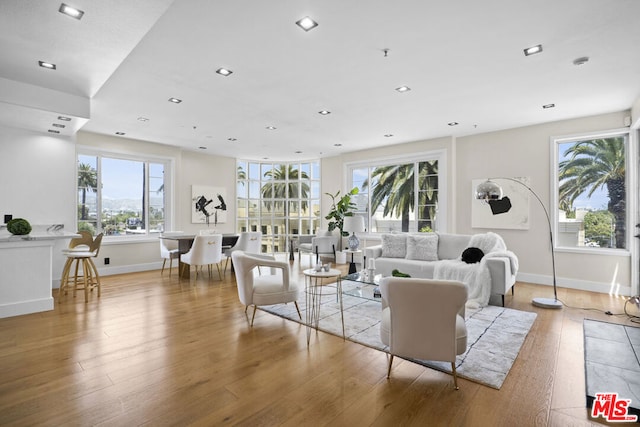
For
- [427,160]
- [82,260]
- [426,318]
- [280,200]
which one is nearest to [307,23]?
[426,318]

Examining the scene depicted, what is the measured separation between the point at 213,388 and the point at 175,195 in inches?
244

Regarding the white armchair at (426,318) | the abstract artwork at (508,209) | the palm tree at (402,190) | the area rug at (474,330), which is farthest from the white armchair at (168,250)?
the abstract artwork at (508,209)

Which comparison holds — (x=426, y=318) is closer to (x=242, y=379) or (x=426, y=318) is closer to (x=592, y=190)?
(x=242, y=379)

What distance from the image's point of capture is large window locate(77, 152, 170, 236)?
6.30 m

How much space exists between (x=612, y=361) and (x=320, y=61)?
3.89 metres

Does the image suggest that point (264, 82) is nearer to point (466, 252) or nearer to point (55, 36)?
point (55, 36)

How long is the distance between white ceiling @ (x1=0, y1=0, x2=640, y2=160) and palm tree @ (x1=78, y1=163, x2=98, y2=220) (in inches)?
52.3

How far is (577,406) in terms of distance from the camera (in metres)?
2.03

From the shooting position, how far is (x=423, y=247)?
5.36m

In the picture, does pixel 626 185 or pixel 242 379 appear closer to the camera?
pixel 242 379

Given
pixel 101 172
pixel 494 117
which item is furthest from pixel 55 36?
pixel 494 117

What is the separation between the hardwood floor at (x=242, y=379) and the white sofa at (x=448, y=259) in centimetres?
74

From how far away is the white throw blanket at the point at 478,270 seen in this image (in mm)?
4168

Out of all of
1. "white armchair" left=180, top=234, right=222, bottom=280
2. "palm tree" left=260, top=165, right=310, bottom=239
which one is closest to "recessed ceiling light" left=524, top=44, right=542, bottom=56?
"white armchair" left=180, top=234, right=222, bottom=280
